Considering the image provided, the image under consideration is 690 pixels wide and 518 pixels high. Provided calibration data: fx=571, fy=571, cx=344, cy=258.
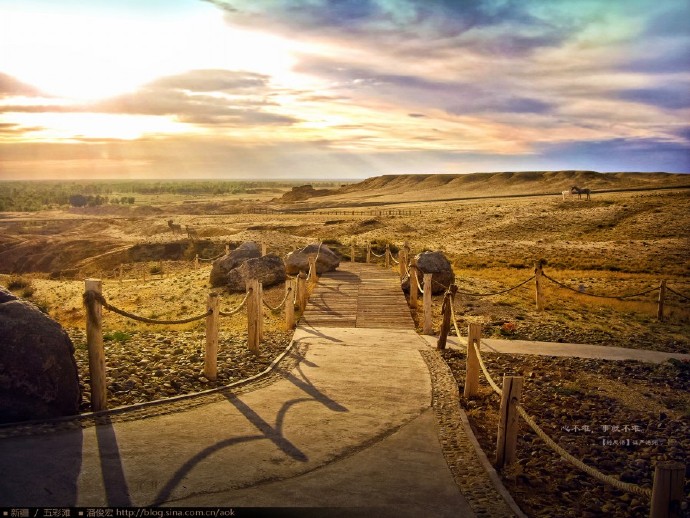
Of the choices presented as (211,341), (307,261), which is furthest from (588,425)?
(307,261)

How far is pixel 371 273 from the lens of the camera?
24.2 metres

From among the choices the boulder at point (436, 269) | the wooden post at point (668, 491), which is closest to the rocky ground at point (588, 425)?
the wooden post at point (668, 491)

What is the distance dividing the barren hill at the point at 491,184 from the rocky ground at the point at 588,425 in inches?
3773

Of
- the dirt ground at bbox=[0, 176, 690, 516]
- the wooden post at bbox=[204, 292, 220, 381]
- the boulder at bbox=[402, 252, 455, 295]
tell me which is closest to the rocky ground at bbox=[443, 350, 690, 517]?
the dirt ground at bbox=[0, 176, 690, 516]

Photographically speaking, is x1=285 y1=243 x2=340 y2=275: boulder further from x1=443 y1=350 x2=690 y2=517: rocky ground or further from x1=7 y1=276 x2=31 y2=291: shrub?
x1=443 y1=350 x2=690 y2=517: rocky ground

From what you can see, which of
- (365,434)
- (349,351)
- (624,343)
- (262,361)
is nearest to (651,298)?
(624,343)

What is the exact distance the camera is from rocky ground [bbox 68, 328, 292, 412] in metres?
8.47

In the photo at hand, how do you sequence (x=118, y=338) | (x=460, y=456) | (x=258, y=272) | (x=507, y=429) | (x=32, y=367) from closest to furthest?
1. (x=507, y=429)
2. (x=460, y=456)
3. (x=32, y=367)
4. (x=118, y=338)
5. (x=258, y=272)

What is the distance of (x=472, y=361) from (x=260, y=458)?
4072 mm

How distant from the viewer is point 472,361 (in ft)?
29.8

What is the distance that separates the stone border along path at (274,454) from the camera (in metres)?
5.48

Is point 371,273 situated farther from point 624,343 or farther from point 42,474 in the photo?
point 42,474

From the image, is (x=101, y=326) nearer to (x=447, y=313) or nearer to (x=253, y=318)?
(x=253, y=318)

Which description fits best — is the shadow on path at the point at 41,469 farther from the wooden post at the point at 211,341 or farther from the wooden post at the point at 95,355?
the wooden post at the point at 211,341
